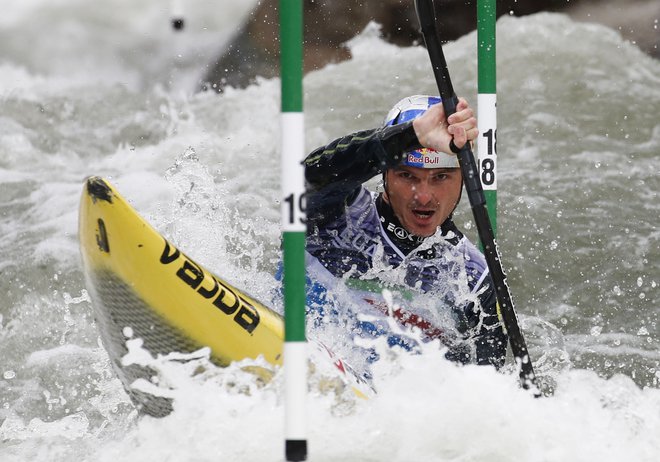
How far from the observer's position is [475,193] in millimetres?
2893

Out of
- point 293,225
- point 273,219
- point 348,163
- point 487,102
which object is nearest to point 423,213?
Answer: point 348,163

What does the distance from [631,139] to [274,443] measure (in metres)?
5.94

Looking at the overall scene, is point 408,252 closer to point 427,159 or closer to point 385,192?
point 385,192

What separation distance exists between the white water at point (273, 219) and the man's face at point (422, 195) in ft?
1.99

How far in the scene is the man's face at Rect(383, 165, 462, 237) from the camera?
10.7 ft

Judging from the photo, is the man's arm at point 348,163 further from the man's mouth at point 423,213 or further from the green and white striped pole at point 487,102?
the green and white striped pole at point 487,102

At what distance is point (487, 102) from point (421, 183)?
0.52 m

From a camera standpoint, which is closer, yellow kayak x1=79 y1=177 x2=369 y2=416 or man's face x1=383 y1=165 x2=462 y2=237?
yellow kayak x1=79 y1=177 x2=369 y2=416

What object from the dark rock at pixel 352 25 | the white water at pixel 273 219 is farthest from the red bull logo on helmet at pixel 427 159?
the dark rock at pixel 352 25

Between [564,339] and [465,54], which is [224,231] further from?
[465,54]

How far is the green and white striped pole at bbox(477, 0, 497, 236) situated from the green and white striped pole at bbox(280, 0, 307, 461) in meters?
1.43

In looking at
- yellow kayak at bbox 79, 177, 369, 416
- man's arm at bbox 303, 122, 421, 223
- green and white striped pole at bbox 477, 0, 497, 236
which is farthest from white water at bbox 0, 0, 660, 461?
green and white striped pole at bbox 477, 0, 497, 236

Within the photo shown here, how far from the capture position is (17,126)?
840 centimetres

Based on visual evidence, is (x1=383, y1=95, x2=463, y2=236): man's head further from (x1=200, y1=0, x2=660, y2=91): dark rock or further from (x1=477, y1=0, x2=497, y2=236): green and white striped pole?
(x1=200, y1=0, x2=660, y2=91): dark rock
